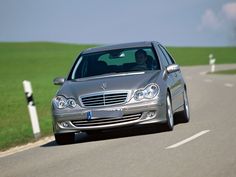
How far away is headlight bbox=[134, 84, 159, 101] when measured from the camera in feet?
40.1

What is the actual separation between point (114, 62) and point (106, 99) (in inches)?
79.4

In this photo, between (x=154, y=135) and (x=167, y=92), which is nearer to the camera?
(x=154, y=135)

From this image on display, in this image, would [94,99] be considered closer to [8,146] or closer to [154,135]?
[154,135]

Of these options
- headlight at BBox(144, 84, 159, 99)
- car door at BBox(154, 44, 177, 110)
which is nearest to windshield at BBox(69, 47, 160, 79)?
car door at BBox(154, 44, 177, 110)

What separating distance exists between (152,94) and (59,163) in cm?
297

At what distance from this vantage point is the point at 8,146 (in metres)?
13.6

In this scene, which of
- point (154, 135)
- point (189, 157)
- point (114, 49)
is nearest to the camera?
point (189, 157)

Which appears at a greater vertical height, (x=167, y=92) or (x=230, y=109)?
(x=167, y=92)

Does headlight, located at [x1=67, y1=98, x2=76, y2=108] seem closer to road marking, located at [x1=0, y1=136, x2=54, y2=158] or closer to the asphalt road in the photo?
the asphalt road

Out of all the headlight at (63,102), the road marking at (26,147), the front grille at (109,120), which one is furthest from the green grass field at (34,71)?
the front grille at (109,120)

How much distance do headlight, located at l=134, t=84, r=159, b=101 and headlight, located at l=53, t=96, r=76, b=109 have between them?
3.22ft

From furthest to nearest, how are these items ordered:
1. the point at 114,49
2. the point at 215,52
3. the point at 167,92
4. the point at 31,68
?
the point at 215,52, the point at 31,68, the point at 114,49, the point at 167,92

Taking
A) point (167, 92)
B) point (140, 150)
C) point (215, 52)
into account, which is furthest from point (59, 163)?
point (215, 52)

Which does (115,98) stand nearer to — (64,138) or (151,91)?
(151,91)
